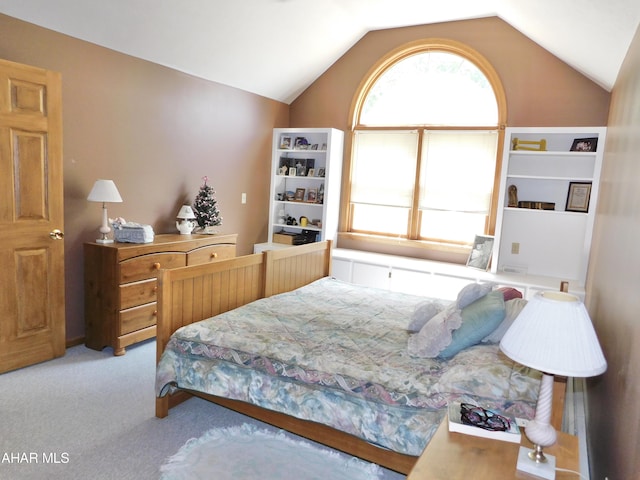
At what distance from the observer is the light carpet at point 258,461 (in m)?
2.14

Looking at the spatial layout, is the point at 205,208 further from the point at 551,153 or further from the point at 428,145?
the point at 551,153

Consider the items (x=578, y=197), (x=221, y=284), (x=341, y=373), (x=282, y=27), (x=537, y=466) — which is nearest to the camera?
(x=537, y=466)

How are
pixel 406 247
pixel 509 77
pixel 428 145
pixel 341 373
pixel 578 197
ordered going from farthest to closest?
1. pixel 406 247
2. pixel 428 145
3. pixel 509 77
4. pixel 578 197
5. pixel 341 373

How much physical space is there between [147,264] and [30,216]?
86 cm

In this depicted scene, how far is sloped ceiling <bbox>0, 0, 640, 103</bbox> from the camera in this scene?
9.87 ft

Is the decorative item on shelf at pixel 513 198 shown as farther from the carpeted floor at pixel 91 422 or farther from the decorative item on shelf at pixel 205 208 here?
the carpeted floor at pixel 91 422

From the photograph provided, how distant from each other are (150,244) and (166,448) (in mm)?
1755

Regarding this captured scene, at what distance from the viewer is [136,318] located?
3545 millimetres


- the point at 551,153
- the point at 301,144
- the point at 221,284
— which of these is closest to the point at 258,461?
the point at 221,284

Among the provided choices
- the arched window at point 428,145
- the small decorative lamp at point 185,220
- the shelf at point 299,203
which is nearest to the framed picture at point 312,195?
the shelf at point 299,203

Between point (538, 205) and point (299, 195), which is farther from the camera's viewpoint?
point (299, 195)

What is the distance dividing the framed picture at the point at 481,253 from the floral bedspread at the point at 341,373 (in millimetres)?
1832

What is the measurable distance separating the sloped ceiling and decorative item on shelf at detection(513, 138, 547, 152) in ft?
2.21

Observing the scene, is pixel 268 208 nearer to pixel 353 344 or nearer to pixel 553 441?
pixel 353 344
